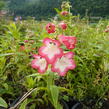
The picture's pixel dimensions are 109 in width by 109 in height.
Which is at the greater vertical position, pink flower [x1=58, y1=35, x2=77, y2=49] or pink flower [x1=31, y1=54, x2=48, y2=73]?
pink flower [x1=58, y1=35, x2=77, y2=49]

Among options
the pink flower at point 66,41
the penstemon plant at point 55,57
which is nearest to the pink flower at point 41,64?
the penstemon plant at point 55,57

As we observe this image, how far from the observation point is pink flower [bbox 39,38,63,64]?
28.9 inches

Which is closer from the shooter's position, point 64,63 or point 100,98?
point 64,63

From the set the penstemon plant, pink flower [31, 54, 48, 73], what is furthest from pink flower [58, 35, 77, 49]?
pink flower [31, 54, 48, 73]

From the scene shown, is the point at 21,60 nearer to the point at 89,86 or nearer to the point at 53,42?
the point at 89,86

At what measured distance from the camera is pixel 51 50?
2.46 ft

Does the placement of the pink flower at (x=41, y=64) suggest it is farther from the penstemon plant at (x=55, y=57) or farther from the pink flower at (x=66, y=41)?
the pink flower at (x=66, y=41)

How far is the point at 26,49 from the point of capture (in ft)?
4.33

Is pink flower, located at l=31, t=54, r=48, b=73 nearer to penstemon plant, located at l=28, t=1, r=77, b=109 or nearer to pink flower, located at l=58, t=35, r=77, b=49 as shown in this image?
penstemon plant, located at l=28, t=1, r=77, b=109

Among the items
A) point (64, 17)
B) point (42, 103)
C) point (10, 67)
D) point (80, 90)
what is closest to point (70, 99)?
point (80, 90)

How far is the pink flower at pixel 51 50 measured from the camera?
2.41ft

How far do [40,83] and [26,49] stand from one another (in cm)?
34

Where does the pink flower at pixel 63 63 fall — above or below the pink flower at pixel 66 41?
below

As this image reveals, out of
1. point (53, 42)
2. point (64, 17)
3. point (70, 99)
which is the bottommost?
point (70, 99)
